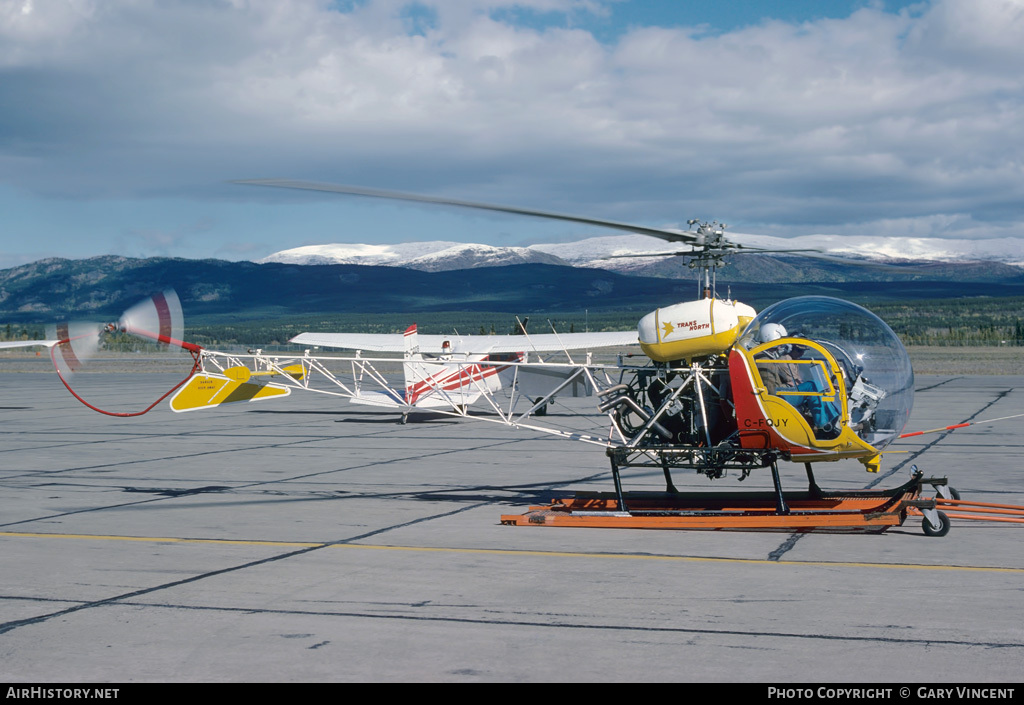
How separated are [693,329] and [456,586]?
467 cm

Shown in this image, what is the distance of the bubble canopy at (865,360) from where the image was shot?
37.7 feet

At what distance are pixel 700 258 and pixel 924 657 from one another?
5.84m

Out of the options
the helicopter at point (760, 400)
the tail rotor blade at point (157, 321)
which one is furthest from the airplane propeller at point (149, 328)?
the helicopter at point (760, 400)

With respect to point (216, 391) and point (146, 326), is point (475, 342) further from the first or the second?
point (146, 326)

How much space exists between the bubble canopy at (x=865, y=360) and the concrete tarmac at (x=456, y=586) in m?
1.30

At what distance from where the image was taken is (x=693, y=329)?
39.7 feet

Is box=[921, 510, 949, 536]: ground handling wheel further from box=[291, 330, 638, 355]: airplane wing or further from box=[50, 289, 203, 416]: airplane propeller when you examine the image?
box=[291, 330, 638, 355]: airplane wing

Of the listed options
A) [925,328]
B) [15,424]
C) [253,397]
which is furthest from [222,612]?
[925,328]

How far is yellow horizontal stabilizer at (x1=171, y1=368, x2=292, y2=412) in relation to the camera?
740 inches

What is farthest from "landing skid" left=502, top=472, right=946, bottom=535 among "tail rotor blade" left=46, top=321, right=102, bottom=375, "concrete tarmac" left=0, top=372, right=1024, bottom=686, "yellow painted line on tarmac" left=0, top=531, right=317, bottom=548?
"tail rotor blade" left=46, top=321, right=102, bottom=375

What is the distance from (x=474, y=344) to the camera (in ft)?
105

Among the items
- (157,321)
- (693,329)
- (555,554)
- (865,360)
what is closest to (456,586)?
(555,554)

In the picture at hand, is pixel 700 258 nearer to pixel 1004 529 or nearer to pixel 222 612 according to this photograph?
pixel 1004 529

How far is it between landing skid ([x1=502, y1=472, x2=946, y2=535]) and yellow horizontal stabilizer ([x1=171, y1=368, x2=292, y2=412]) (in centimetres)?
763
